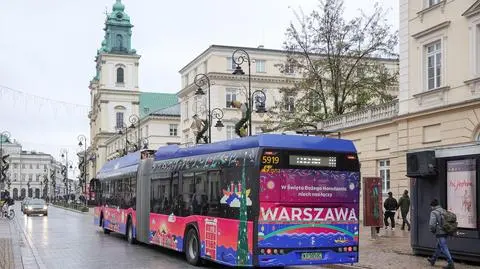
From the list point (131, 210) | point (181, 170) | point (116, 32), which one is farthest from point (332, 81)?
point (116, 32)

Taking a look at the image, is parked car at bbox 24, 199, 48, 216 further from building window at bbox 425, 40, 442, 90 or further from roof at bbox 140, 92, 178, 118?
roof at bbox 140, 92, 178, 118

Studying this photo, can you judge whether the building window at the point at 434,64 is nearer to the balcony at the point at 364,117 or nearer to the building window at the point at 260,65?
the balcony at the point at 364,117

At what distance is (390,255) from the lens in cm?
1691

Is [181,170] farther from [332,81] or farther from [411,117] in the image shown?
[332,81]

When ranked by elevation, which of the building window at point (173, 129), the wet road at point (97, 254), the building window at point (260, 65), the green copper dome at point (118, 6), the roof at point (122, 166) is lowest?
the wet road at point (97, 254)

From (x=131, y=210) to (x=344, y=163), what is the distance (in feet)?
35.0

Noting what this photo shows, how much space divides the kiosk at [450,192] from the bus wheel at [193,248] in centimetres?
559

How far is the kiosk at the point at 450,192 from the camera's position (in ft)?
48.1

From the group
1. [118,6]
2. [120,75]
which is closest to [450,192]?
[120,75]

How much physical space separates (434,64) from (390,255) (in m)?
12.6

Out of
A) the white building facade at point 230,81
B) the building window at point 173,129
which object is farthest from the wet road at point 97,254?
the building window at point 173,129

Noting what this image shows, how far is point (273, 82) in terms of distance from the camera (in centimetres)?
6762

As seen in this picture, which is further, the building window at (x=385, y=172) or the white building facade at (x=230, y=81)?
the white building facade at (x=230, y=81)

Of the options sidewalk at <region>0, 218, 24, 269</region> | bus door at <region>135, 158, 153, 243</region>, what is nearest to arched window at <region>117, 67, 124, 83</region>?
sidewalk at <region>0, 218, 24, 269</region>
